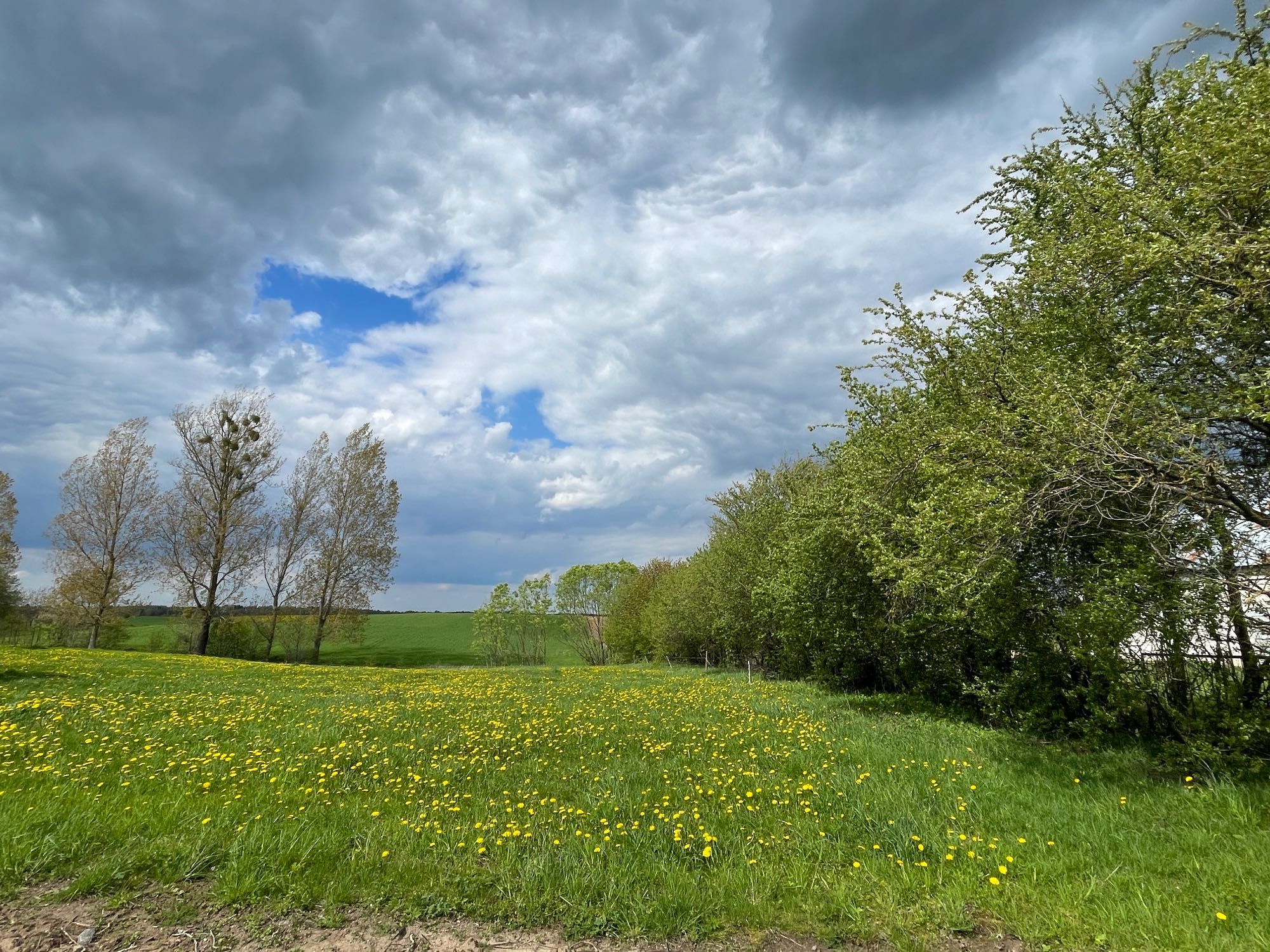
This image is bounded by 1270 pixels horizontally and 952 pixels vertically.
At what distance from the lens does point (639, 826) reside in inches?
240

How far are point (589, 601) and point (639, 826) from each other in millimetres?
60572

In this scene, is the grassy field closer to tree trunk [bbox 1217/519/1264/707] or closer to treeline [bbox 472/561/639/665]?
treeline [bbox 472/561/639/665]

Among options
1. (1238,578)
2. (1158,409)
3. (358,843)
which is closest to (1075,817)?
(1238,578)

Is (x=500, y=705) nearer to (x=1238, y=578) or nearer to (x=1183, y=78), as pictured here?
(x=1238, y=578)

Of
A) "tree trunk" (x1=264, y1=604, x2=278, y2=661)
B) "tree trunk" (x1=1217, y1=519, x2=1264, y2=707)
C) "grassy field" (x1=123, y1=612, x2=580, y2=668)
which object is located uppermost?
"tree trunk" (x1=1217, y1=519, x2=1264, y2=707)

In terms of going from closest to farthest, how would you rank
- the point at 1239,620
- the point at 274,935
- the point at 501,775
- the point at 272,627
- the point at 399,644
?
the point at 274,935 → the point at 1239,620 → the point at 501,775 → the point at 272,627 → the point at 399,644

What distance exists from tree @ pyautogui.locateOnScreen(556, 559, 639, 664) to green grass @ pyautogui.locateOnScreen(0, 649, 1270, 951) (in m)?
55.0

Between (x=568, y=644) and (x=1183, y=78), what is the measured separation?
67.4 metres

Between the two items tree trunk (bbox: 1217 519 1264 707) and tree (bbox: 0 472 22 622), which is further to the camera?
tree (bbox: 0 472 22 622)

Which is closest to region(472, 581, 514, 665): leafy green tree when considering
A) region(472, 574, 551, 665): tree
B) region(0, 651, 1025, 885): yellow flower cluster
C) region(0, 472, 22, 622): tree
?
region(472, 574, 551, 665): tree

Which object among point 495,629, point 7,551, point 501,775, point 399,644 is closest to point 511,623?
point 495,629

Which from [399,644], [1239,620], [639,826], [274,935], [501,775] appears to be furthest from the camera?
[399,644]

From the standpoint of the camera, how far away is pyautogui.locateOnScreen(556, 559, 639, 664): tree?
65188mm

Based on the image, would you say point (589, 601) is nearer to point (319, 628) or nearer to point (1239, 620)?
point (319, 628)
